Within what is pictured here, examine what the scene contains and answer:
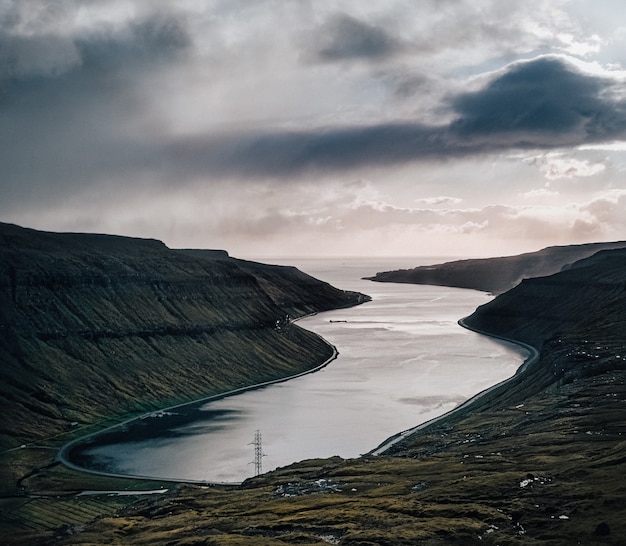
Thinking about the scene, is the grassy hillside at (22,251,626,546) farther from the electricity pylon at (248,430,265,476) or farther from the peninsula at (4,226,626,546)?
the electricity pylon at (248,430,265,476)

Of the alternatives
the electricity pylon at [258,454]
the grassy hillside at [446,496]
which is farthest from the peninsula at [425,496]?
the electricity pylon at [258,454]

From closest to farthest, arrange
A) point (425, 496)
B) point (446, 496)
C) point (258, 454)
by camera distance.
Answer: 1. point (446, 496)
2. point (425, 496)
3. point (258, 454)

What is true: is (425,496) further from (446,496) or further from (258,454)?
(258,454)

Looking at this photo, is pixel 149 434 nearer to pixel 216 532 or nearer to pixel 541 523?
pixel 216 532

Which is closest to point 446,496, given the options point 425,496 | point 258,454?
point 425,496

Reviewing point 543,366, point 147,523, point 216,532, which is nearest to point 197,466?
point 147,523

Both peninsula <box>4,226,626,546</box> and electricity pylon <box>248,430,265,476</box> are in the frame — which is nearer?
peninsula <box>4,226,626,546</box>

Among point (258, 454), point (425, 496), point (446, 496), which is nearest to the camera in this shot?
point (446, 496)

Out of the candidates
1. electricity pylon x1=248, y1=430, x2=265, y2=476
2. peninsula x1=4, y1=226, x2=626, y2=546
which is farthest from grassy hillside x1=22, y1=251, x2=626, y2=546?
electricity pylon x1=248, y1=430, x2=265, y2=476

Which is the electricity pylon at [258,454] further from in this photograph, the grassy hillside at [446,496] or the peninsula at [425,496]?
the peninsula at [425,496]
